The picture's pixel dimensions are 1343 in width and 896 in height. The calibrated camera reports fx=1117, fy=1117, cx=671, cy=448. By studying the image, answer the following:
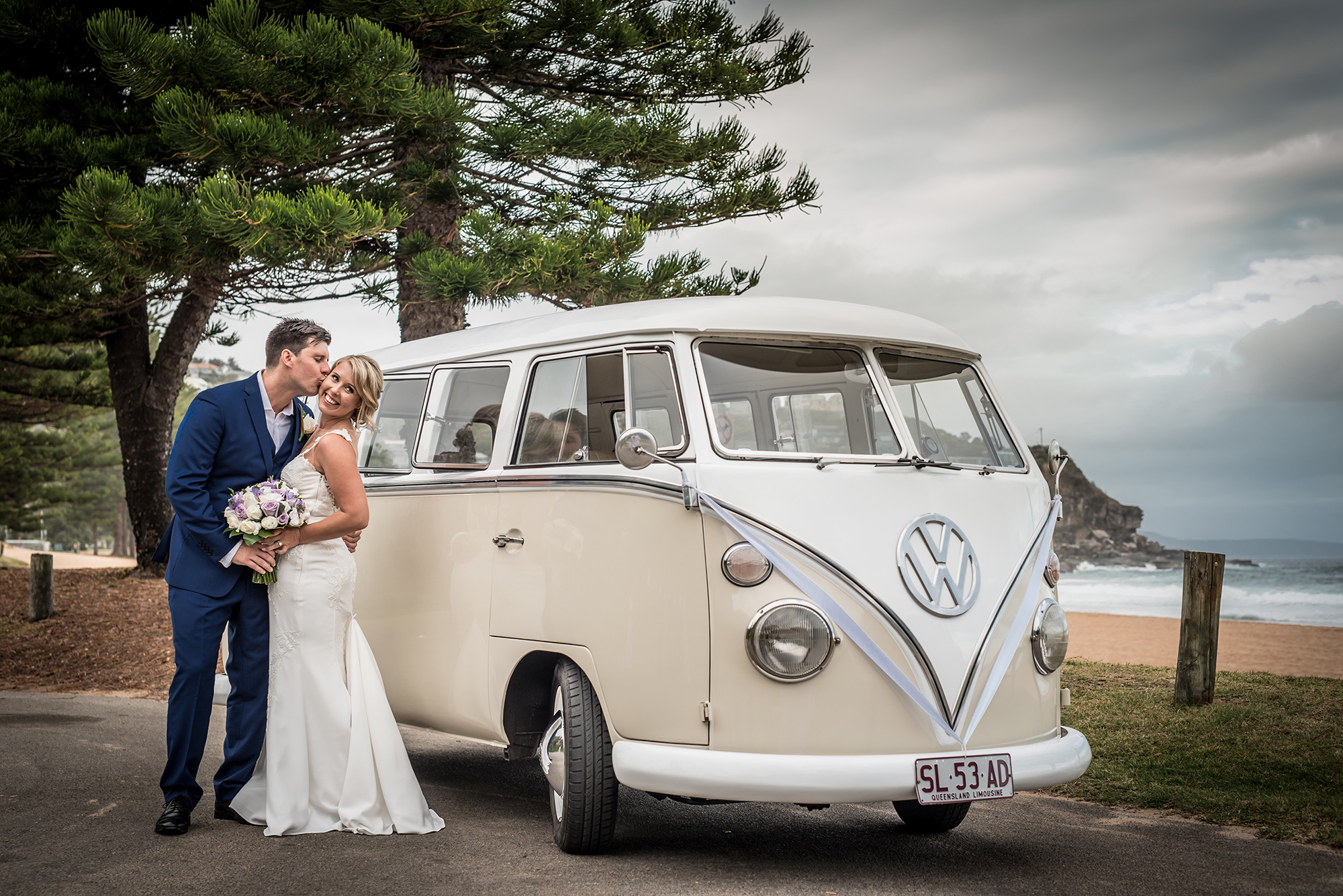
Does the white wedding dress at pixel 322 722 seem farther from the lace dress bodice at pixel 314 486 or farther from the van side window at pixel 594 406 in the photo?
the van side window at pixel 594 406

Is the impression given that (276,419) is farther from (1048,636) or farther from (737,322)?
(1048,636)

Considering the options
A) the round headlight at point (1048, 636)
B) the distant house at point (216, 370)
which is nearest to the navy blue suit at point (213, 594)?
the round headlight at point (1048, 636)

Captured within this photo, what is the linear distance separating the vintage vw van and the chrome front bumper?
1 centimetres

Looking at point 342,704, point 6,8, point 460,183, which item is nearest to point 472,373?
point 342,704

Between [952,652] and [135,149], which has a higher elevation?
[135,149]

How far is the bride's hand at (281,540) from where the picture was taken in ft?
17.1

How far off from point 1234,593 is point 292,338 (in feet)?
156

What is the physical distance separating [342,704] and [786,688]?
2.21 metres

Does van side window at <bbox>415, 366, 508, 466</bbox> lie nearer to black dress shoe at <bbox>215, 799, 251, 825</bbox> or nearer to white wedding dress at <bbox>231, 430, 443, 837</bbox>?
white wedding dress at <bbox>231, 430, 443, 837</bbox>

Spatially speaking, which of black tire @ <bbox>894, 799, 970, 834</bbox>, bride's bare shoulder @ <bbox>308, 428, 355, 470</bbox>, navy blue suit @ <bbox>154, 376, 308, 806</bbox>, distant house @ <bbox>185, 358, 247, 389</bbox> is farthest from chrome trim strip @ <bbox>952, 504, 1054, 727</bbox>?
distant house @ <bbox>185, 358, 247, 389</bbox>

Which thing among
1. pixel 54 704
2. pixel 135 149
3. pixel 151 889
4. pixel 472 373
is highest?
pixel 135 149

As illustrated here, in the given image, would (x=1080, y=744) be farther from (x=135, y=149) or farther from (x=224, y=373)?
(x=224, y=373)

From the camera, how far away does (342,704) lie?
5234 mm

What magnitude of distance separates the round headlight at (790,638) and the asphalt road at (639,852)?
2.99ft
